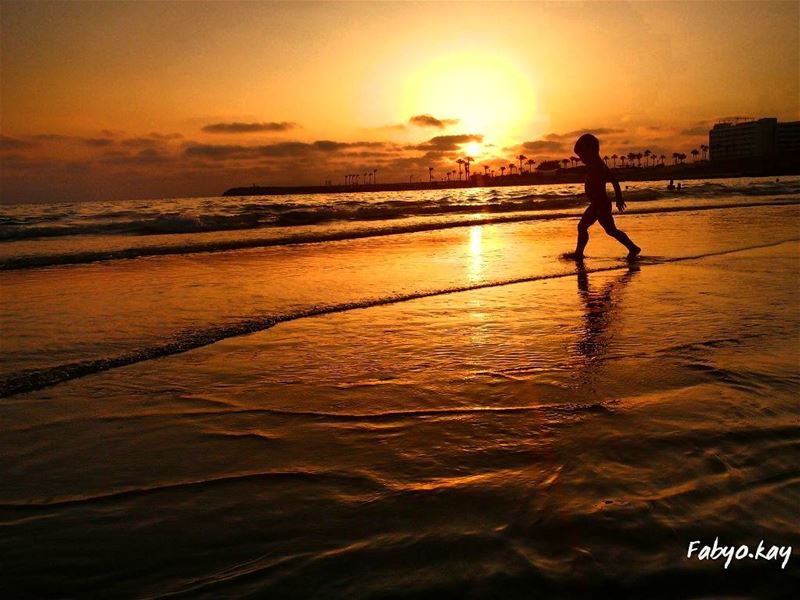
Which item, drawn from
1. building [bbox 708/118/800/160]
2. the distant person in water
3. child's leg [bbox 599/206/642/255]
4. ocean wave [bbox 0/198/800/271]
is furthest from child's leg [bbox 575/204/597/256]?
building [bbox 708/118/800/160]

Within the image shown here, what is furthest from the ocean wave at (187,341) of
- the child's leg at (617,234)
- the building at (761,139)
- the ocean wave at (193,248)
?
the building at (761,139)

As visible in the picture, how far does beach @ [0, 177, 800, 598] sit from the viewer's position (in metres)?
1.85

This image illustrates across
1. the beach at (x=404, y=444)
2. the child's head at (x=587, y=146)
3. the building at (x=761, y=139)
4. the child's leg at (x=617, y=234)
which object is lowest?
the beach at (x=404, y=444)

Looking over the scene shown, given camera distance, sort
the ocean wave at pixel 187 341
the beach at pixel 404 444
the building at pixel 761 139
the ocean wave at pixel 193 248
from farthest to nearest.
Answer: the building at pixel 761 139 < the ocean wave at pixel 193 248 < the ocean wave at pixel 187 341 < the beach at pixel 404 444

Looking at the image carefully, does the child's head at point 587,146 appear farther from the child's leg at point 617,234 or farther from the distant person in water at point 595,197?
the child's leg at point 617,234

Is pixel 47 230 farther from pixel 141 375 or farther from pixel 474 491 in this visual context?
pixel 474 491

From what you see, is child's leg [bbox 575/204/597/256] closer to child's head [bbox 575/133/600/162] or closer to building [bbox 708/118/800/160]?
child's head [bbox 575/133/600/162]

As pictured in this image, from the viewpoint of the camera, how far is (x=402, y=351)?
4488 mm

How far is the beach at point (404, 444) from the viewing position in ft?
6.07

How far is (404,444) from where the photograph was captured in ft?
9.03

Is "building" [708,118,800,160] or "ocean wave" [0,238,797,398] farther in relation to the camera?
"building" [708,118,800,160]

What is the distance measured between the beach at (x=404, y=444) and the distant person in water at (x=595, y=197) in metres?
3.13

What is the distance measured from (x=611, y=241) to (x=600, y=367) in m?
9.76

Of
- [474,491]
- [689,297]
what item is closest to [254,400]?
[474,491]
